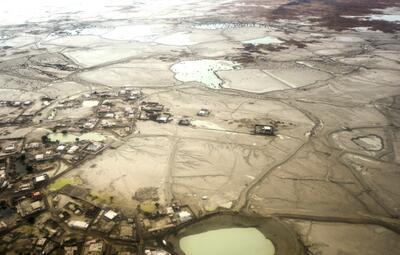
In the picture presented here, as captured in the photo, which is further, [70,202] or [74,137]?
[74,137]

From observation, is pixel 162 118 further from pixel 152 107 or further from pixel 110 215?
pixel 110 215

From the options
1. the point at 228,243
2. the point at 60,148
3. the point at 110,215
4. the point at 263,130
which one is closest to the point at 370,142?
the point at 263,130

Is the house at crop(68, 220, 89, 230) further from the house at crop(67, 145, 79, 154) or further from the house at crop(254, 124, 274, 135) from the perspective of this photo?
the house at crop(254, 124, 274, 135)

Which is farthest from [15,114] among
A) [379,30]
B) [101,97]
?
[379,30]

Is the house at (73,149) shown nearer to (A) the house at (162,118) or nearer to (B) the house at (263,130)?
(A) the house at (162,118)

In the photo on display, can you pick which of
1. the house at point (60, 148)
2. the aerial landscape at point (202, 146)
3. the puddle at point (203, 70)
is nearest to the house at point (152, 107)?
the aerial landscape at point (202, 146)

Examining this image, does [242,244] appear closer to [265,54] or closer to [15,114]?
[15,114]

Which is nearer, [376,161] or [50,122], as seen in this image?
[376,161]
